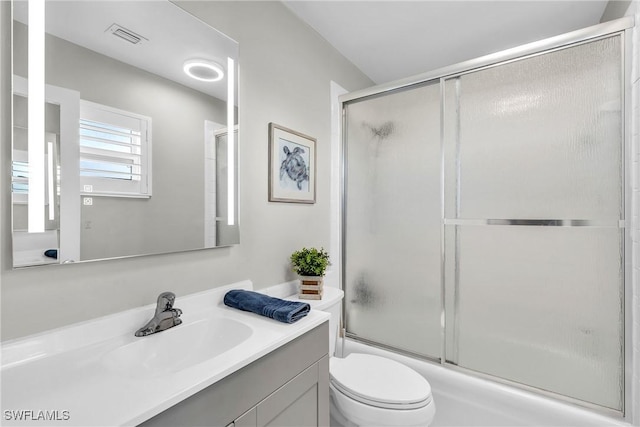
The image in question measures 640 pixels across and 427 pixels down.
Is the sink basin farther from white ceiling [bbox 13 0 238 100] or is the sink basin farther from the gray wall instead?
white ceiling [bbox 13 0 238 100]

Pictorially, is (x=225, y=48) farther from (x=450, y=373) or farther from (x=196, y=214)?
(x=450, y=373)

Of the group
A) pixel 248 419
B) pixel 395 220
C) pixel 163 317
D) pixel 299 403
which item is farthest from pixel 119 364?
pixel 395 220

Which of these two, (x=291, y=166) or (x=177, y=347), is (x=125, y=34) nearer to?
(x=291, y=166)

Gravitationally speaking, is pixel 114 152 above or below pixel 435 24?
below

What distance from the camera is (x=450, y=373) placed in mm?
1803

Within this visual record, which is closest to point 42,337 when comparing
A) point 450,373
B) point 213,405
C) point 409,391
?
point 213,405

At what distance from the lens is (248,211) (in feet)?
5.03

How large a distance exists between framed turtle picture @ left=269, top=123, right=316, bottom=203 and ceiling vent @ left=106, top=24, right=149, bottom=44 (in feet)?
2.28

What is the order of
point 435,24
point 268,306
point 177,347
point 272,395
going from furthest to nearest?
point 435,24
point 268,306
point 177,347
point 272,395

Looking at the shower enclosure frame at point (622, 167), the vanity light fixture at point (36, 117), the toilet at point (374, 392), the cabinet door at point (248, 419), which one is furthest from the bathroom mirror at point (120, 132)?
the shower enclosure frame at point (622, 167)

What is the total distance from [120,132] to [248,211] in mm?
645

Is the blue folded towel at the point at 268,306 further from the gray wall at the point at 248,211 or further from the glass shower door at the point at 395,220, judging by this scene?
the glass shower door at the point at 395,220

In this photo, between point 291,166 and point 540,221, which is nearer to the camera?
A: point 540,221

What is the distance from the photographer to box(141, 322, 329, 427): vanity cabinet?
77 centimetres
